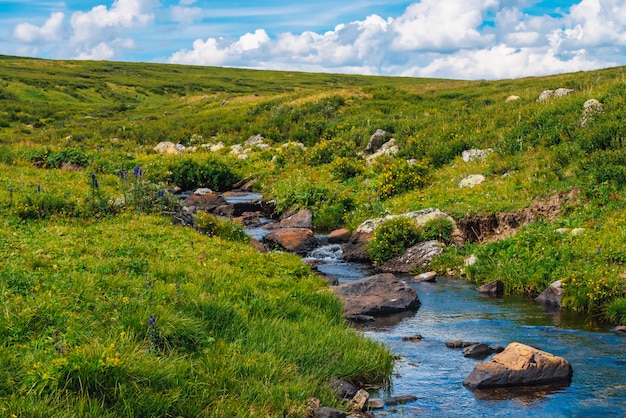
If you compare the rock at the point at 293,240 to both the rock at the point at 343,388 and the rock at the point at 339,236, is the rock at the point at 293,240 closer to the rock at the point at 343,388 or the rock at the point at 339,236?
the rock at the point at 339,236

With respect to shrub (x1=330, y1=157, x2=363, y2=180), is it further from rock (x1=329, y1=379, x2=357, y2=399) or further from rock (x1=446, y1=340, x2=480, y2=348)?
rock (x1=329, y1=379, x2=357, y2=399)

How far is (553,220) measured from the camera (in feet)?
54.3

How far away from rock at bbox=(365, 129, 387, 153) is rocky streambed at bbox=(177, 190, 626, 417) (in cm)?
1597

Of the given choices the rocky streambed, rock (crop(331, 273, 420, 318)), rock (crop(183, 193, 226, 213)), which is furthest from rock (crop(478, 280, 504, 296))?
rock (crop(183, 193, 226, 213))

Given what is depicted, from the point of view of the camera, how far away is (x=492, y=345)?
10406 millimetres

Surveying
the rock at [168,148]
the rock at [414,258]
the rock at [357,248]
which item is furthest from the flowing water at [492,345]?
the rock at [168,148]

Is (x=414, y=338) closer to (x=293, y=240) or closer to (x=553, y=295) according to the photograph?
(x=553, y=295)

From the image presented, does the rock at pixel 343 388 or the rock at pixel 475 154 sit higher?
the rock at pixel 475 154

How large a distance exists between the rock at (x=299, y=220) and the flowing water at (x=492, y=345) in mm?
8182

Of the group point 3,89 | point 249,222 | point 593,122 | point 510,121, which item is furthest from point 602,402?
point 3,89

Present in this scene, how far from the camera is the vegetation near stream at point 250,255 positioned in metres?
6.66

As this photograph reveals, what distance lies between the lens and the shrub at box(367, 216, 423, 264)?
17500 millimetres

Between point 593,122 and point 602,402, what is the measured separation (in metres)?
14.6

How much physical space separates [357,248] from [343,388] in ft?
35.1
